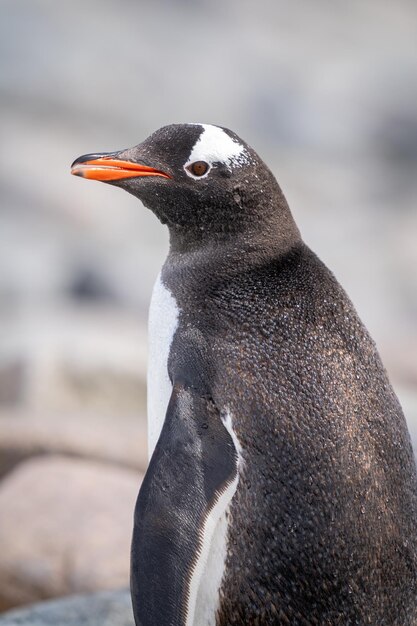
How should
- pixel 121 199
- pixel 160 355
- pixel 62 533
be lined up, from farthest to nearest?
pixel 121 199, pixel 62 533, pixel 160 355

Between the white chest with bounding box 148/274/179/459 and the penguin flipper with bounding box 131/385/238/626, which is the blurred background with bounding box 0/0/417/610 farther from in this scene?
the penguin flipper with bounding box 131/385/238/626

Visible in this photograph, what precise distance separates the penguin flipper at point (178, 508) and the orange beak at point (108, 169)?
2.09ft

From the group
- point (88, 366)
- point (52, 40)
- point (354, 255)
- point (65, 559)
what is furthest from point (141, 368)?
point (52, 40)

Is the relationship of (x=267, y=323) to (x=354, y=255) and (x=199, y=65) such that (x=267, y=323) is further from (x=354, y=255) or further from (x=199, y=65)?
(x=199, y=65)

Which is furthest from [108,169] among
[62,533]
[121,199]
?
[121,199]

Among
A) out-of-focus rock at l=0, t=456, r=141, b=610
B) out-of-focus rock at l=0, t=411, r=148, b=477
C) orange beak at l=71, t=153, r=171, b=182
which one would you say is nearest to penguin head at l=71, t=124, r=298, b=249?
orange beak at l=71, t=153, r=171, b=182

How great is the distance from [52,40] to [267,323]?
73.8ft

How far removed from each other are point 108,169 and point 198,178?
0.23 meters

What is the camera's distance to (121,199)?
15773 millimetres

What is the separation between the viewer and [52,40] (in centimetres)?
2394

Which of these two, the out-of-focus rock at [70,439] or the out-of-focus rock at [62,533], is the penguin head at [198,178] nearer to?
the out-of-focus rock at [62,533]

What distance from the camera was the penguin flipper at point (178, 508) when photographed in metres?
2.33

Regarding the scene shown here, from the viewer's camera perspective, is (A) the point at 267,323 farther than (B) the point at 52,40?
No

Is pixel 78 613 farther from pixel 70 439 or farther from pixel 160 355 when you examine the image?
pixel 70 439
